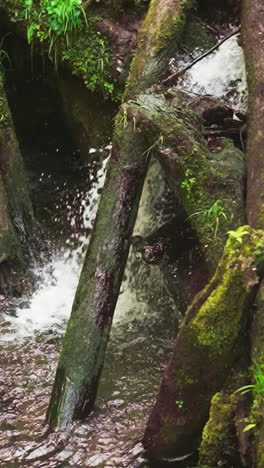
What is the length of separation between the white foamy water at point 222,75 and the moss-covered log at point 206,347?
8.34 ft

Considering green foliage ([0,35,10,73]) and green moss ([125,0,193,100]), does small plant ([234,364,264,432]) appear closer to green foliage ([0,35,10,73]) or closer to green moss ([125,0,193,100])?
green moss ([125,0,193,100])

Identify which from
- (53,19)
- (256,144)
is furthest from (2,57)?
(256,144)

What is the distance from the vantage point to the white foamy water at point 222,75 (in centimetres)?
572

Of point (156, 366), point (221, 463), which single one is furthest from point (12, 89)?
point (221, 463)

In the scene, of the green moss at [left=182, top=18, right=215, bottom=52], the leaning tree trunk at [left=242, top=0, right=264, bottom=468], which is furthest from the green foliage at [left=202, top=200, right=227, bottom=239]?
the green moss at [left=182, top=18, right=215, bottom=52]

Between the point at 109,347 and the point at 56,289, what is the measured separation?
1.36m

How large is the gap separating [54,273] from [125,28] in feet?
8.54

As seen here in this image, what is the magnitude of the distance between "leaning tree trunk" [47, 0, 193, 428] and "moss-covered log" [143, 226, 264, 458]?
2.29 ft

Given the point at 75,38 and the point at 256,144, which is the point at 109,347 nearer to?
the point at 256,144

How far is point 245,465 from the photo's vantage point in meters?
3.41

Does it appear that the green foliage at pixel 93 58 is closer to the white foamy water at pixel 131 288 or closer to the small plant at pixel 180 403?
the white foamy water at pixel 131 288

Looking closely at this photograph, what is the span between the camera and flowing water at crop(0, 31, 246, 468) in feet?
13.7

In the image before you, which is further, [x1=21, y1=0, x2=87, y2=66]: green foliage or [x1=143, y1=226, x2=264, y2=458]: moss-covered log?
[x1=21, y1=0, x2=87, y2=66]: green foliage

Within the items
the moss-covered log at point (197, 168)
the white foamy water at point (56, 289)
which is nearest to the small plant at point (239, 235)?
the moss-covered log at point (197, 168)
